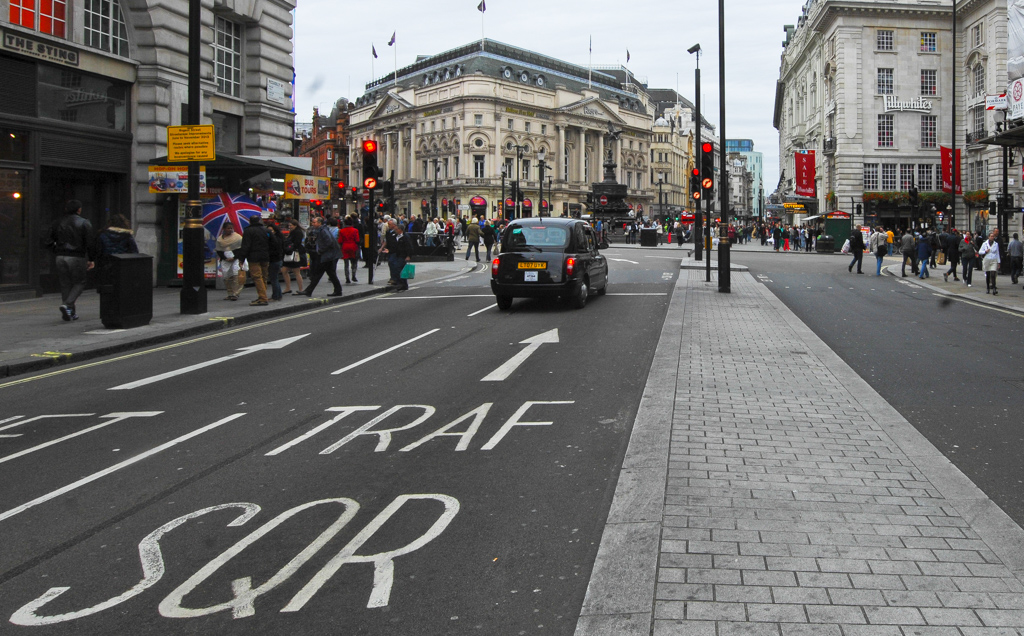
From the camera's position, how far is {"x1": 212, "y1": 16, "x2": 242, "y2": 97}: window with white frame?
23.9 metres

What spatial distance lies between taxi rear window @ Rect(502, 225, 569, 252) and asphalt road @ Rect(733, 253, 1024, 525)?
187 inches

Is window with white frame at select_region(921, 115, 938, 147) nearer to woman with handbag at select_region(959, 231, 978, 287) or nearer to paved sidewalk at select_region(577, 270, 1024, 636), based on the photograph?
woman with handbag at select_region(959, 231, 978, 287)

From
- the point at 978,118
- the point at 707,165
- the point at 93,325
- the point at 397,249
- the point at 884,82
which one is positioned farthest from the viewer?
the point at 884,82

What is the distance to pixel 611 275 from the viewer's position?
26656mm

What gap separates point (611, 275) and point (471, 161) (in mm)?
92268

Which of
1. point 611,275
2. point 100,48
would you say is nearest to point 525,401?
point 100,48

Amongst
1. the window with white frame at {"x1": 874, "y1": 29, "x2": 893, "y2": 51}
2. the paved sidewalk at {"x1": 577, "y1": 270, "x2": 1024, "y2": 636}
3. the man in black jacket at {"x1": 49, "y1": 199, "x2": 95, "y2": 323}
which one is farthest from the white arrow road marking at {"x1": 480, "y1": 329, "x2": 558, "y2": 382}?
the window with white frame at {"x1": 874, "y1": 29, "x2": 893, "y2": 51}

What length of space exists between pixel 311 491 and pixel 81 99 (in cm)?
1697

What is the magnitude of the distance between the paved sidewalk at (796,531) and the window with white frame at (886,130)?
215 ft

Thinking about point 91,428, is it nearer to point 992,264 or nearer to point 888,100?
point 992,264

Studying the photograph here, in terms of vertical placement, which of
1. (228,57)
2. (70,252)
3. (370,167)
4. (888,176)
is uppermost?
(888,176)

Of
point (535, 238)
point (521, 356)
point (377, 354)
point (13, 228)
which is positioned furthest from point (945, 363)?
point (13, 228)

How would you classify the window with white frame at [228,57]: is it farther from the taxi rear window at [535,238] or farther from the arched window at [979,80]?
the arched window at [979,80]

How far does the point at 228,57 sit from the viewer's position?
960 inches
